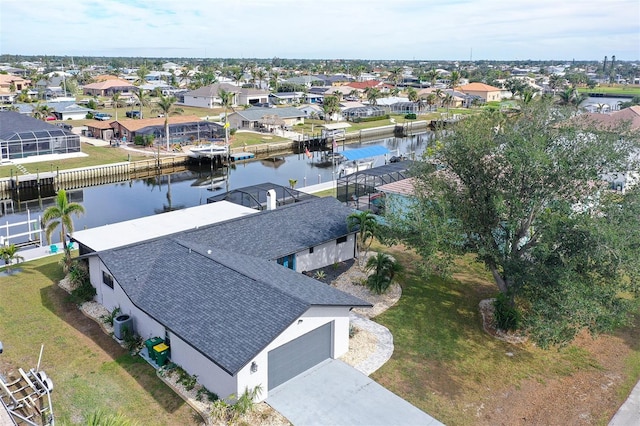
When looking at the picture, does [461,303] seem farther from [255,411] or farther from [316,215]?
[255,411]

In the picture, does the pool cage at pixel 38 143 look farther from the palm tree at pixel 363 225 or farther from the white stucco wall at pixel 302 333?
the white stucco wall at pixel 302 333

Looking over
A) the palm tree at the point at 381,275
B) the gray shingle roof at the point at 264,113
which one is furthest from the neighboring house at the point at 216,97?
the palm tree at the point at 381,275

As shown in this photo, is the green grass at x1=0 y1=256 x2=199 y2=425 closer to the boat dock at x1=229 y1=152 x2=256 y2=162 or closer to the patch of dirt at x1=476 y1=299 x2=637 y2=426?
the patch of dirt at x1=476 y1=299 x2=637 y2=426

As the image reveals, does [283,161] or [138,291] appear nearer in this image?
[138,291]

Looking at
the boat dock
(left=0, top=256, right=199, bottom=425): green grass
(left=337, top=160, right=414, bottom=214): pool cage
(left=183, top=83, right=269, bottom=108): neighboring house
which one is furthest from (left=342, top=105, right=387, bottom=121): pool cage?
(left=0, top=256, right=199, bottom=425): green grass

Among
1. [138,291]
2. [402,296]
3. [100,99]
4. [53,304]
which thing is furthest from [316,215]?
[100,99]

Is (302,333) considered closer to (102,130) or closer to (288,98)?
(102,130)

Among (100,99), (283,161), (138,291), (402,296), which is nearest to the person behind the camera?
(138,291)
